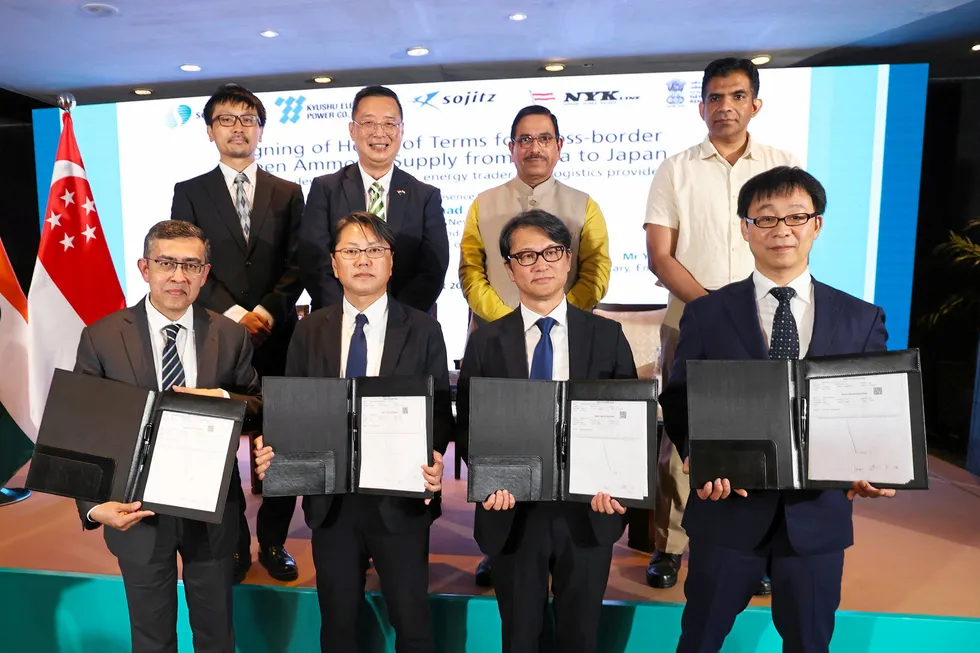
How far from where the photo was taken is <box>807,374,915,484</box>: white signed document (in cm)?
160

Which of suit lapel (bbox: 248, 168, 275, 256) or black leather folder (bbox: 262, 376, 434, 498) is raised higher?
suit lapel (bbox: 248, 168, 275, 256)

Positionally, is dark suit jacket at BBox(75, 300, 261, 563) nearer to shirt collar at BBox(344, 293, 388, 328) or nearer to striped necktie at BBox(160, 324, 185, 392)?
striped necktie at BBox(160, 324, 185, 392)

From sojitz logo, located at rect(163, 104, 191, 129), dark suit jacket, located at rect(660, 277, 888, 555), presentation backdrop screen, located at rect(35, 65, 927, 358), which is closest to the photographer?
dark suit jacket, located at rect(660, 277, 888, 555)

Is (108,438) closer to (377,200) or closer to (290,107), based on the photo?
(377,200)

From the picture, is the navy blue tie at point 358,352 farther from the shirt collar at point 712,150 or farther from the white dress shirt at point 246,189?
the shirt collar at point 712,150

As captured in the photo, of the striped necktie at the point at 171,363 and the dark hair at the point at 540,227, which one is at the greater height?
the dark hair at the point at 540,227

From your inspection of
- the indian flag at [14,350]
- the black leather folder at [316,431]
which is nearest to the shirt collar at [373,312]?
the black leather folder at [316,431]

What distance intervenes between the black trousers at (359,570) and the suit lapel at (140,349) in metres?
0.70

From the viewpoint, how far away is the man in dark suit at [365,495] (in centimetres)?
203

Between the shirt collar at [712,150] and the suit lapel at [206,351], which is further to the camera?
the shirt collar at [712,150]

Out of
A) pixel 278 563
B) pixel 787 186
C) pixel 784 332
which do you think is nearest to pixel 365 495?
pixel 278 563

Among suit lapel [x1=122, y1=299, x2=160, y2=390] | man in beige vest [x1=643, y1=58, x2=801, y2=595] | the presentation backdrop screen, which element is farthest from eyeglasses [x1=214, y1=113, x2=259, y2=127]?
the presentation backdrop screen

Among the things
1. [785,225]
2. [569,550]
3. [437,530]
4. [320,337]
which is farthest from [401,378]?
[437,530]

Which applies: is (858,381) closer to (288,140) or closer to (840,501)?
(840,501)
